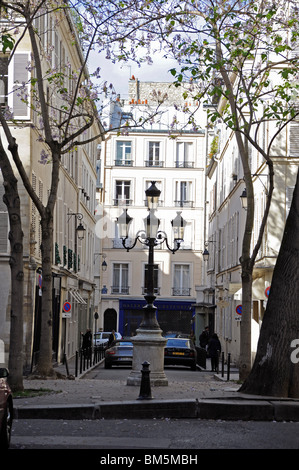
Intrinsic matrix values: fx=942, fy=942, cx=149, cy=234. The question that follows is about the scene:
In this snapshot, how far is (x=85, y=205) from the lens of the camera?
48.8m

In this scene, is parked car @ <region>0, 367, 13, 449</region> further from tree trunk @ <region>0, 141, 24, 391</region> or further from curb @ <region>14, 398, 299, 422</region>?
tree trunk @ <region>0, 141, 24, 391</region>

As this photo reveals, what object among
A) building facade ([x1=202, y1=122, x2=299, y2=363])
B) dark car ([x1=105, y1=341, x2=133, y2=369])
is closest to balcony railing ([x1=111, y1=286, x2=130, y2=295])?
building facade ([x1=202, y1=122, x2=299, y2=363])

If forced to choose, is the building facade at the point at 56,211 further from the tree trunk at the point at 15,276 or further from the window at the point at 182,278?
the window at the point at 182,278

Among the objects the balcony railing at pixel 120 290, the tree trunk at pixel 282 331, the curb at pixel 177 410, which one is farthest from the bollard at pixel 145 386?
the balcony railing at pixel 120 290

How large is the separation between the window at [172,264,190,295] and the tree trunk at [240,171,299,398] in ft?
177

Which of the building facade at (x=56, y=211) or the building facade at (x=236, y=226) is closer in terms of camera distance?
the building facade at (x=56, y=211)

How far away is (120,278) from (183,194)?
780 centimetres

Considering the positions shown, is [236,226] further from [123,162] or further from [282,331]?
→ [123,162]

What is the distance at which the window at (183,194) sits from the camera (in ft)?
229

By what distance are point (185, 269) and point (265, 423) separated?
184 feet

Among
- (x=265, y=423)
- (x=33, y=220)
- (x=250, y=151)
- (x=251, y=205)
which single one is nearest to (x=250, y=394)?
(x=265, y=423)

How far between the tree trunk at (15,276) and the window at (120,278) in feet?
173

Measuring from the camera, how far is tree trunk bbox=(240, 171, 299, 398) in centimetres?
1442
